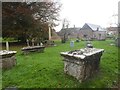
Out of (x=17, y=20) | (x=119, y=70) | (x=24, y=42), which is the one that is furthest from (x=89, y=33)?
(x=119, y=70)

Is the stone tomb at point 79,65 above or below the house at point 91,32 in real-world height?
below

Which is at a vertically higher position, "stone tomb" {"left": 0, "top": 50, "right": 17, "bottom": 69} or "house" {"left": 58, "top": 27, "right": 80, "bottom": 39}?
"house" {"left": 58, "top": 27, "right": 80, "bottom": 39}

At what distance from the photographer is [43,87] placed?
23.7ft

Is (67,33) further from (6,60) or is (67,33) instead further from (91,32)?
(6,60)

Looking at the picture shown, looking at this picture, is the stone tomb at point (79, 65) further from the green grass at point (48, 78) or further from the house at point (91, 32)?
the house at point (91, 32)

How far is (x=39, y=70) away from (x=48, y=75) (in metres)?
0.87

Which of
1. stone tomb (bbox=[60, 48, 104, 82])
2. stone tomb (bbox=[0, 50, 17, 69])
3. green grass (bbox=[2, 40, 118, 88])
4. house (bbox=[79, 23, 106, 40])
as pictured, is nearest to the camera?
green grass (bbox=[2, 40, 118, 88])

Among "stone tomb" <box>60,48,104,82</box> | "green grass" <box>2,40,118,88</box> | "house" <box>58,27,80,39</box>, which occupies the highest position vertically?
"house" <box>58,27,80,39</box>

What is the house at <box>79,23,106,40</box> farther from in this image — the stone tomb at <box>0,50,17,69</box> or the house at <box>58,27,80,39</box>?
the stone tomb at <box>0,50,17,69</box>

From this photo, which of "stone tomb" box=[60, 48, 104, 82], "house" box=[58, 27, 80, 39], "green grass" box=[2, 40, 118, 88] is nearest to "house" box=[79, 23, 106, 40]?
"house" box=[58, 27, 80, 39]

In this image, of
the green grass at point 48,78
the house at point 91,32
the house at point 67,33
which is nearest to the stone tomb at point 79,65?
the green grass at point 48,78

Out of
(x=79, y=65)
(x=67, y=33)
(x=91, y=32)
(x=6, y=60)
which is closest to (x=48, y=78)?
(x=79, y=65)

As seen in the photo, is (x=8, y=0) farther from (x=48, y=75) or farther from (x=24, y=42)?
(x=48, y=75)

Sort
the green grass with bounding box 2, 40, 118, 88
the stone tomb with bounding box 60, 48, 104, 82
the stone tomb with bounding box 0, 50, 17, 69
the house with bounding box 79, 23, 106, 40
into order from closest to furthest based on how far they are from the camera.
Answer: the green grass with bounding box 2, 40, 118, 88, the stone tomb with bounding box 60, 48, 104, 82, the stone tomb with bounding box 0, 50, 17, 69, the house with bounding box 79, 23, 106, 40
